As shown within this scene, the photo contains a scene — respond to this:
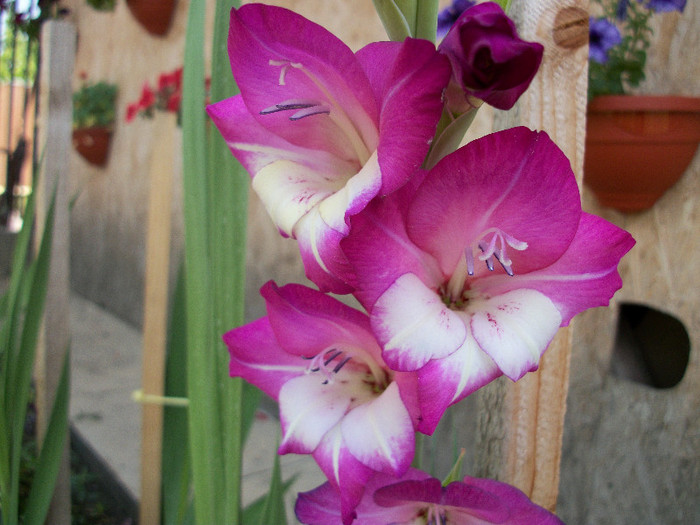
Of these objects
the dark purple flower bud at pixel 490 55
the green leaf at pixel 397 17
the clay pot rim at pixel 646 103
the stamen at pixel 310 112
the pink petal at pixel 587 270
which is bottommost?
the pink petal at pixel 587 270

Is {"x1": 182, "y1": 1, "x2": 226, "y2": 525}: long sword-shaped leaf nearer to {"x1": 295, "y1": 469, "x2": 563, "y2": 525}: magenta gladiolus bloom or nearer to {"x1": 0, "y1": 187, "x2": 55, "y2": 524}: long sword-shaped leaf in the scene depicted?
{"x1": 295, "y1": 469, "x2": 563, "y2": 525}: magenta gladiolus bloom

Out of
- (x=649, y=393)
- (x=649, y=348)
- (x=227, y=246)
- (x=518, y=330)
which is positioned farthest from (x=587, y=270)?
(x=649, y=348)

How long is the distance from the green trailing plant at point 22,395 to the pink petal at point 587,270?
0.75 m

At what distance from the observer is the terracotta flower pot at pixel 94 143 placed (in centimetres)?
447

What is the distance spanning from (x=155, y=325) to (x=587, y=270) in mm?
996

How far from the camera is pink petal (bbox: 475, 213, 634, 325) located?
1.13 ft

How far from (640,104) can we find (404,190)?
1.06m

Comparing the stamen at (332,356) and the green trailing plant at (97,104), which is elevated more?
the green trailing plant at (97,104)

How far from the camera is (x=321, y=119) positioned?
0.38 meters

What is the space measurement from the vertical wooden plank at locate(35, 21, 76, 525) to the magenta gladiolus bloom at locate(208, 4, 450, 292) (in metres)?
1.12

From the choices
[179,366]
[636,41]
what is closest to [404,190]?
[179,366]

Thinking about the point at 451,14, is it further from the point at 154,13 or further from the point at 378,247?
the point at 154,13

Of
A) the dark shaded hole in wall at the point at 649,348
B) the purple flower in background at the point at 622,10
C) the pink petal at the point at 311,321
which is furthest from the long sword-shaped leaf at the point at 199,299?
the dark shaded hole in wall at the point at 649,348

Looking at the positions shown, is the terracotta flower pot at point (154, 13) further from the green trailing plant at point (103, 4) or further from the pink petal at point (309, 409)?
the pink petal at point (309, 409)
